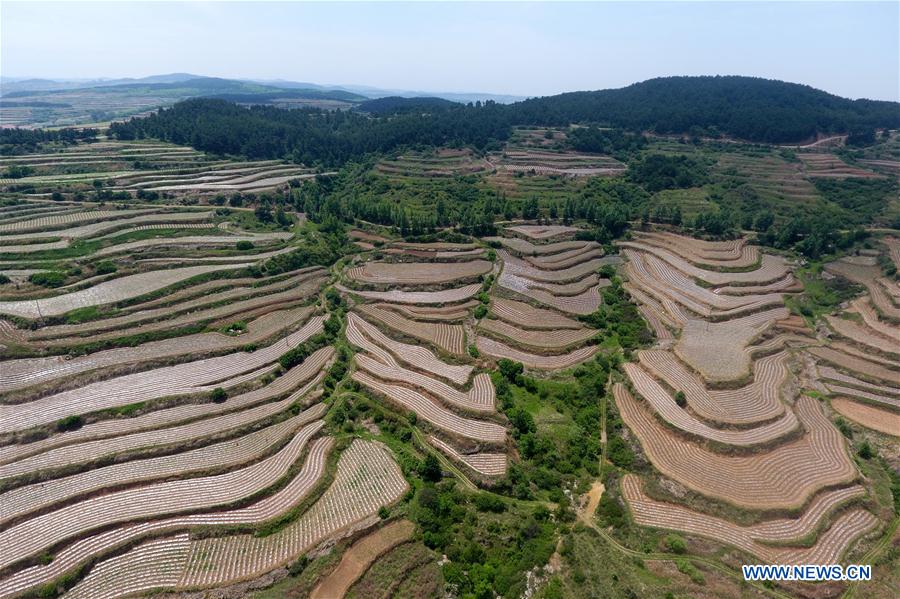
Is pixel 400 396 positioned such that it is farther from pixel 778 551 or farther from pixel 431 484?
pixel 778 551

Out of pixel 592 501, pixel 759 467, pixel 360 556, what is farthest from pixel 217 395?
pixel 759 467

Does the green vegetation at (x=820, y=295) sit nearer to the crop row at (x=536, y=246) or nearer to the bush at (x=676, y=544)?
the crop row at (x=536, y=246)

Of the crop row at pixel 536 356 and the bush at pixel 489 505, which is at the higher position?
the crop row at pixel 536 356

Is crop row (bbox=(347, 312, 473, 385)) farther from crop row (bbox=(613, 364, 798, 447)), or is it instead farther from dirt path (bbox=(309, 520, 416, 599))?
crop row (bbox=(613, 364, 798, 447))

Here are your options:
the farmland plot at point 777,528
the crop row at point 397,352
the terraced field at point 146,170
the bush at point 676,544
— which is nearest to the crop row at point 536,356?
the crop row at point 397,352

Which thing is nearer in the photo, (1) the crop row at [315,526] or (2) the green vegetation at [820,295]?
(1) the crop row at [315,526]

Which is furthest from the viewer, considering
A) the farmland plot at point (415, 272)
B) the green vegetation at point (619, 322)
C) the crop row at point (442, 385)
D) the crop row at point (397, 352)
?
the farmland plot at point (415, 272)

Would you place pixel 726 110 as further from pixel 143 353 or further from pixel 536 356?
pixel 143 353

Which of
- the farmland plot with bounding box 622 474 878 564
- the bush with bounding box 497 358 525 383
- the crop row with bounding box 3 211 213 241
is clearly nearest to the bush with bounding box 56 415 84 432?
the bush with bounding box 497 358 525 383
